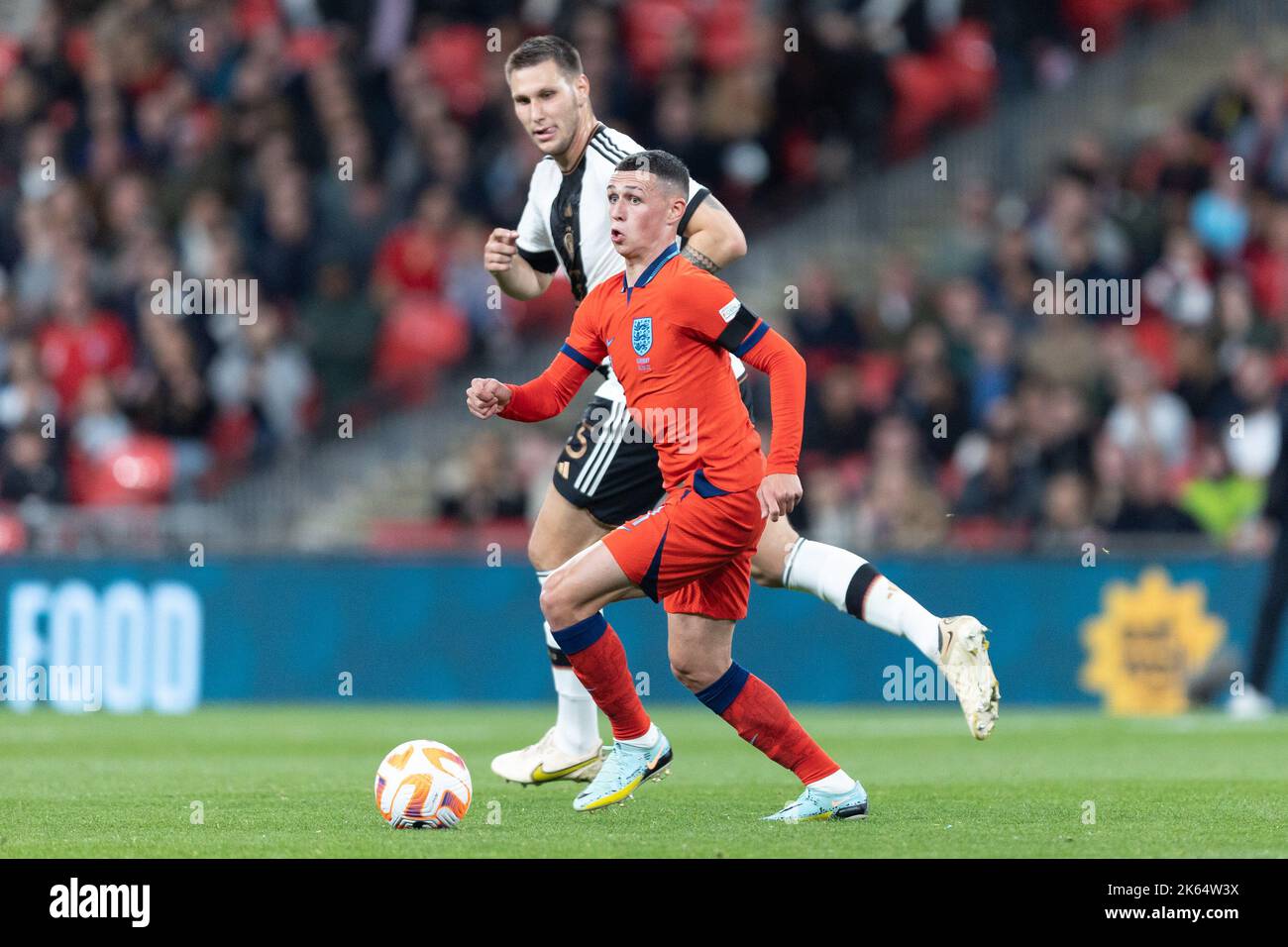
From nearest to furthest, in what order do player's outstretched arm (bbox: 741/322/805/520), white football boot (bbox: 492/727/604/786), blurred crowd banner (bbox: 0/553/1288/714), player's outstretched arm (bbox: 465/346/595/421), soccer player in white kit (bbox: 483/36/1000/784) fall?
1. player's outstretched arm (bbox: 741/322/805/520)
2. player's outstretched arm (bbox: 465/346/595/421)
3. soccer player in white kit (bbox: 483/36/1000/784)
4. white football boot (bbox: 492/727/604/786)
5. blurred crowd banner (bbox: 0/553/1288/714)

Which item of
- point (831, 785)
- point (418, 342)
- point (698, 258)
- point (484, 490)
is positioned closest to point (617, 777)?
point (831, 785)

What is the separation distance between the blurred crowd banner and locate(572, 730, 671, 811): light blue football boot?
21.4ft

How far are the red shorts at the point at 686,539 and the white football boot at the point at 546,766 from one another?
5.17ft

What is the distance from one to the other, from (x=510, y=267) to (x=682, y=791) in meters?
2.21

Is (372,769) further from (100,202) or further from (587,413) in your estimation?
(100,202)

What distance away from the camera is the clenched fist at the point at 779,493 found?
266 inches

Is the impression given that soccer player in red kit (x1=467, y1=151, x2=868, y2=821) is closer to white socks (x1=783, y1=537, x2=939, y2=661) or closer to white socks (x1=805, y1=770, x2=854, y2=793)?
white socks (x1=805, y1=770, x2=854, y2=793)

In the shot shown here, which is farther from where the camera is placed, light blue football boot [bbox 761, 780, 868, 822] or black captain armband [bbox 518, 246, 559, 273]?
black captain armband [bbox 518, 246, 559, 273]

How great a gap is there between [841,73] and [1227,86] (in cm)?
325

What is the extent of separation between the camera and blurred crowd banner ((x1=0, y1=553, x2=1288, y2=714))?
1441 centimetres

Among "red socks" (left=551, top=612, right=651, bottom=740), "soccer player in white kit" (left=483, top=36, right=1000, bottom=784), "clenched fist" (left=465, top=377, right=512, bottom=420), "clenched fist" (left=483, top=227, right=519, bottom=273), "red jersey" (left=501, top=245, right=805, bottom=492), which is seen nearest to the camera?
"red jersey" (left=501, top=245, right=805, bottom=492)

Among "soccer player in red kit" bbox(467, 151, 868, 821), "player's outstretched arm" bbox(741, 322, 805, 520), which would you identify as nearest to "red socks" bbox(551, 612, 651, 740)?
"soccer player in red kit" bbox(467, 151, 868, 821)

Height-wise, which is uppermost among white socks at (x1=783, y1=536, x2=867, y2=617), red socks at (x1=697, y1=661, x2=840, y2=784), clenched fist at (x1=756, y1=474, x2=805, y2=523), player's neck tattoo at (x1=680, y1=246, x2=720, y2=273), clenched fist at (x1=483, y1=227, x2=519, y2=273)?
clenched fist at (x1=483, y1=227, x2=519, y2=273)

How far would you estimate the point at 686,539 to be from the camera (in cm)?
710
